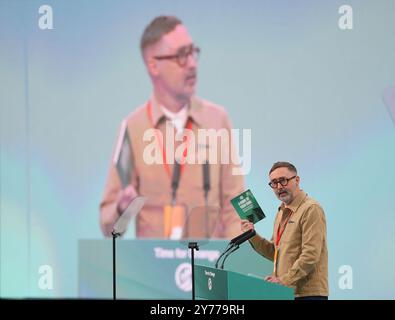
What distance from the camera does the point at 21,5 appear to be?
6977 millimetres

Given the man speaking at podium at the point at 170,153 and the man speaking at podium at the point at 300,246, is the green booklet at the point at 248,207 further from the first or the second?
the man speaking at podium at the point at 170,153

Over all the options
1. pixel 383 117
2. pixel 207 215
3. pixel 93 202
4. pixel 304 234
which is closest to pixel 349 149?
pixel 383 117

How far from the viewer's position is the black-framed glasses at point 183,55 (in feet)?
22.4

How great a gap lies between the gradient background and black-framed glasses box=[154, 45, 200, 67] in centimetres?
6

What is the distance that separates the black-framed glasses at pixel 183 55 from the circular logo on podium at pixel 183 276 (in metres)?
1.72

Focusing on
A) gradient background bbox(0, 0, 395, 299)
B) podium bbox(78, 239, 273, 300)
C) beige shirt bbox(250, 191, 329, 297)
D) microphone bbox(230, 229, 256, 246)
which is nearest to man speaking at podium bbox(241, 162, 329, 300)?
beige shirt bbox(250, 191, 329, 297)

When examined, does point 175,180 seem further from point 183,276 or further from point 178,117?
point 183,276

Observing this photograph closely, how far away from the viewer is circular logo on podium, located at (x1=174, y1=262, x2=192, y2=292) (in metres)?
6.85

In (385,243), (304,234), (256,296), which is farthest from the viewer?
(385,243)

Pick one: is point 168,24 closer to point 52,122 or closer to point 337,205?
point 52,122

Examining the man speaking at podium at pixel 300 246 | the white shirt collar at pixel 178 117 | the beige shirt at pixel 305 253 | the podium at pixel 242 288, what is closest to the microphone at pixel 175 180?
the white shirt collar at pixel 178 117

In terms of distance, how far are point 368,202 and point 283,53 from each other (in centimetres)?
143

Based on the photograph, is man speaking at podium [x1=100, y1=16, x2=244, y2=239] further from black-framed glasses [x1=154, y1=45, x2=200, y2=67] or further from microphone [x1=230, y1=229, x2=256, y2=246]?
microphone [x1=230, y1=229, x2=256, y2=246]

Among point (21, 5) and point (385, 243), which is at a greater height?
point (21, 5)
